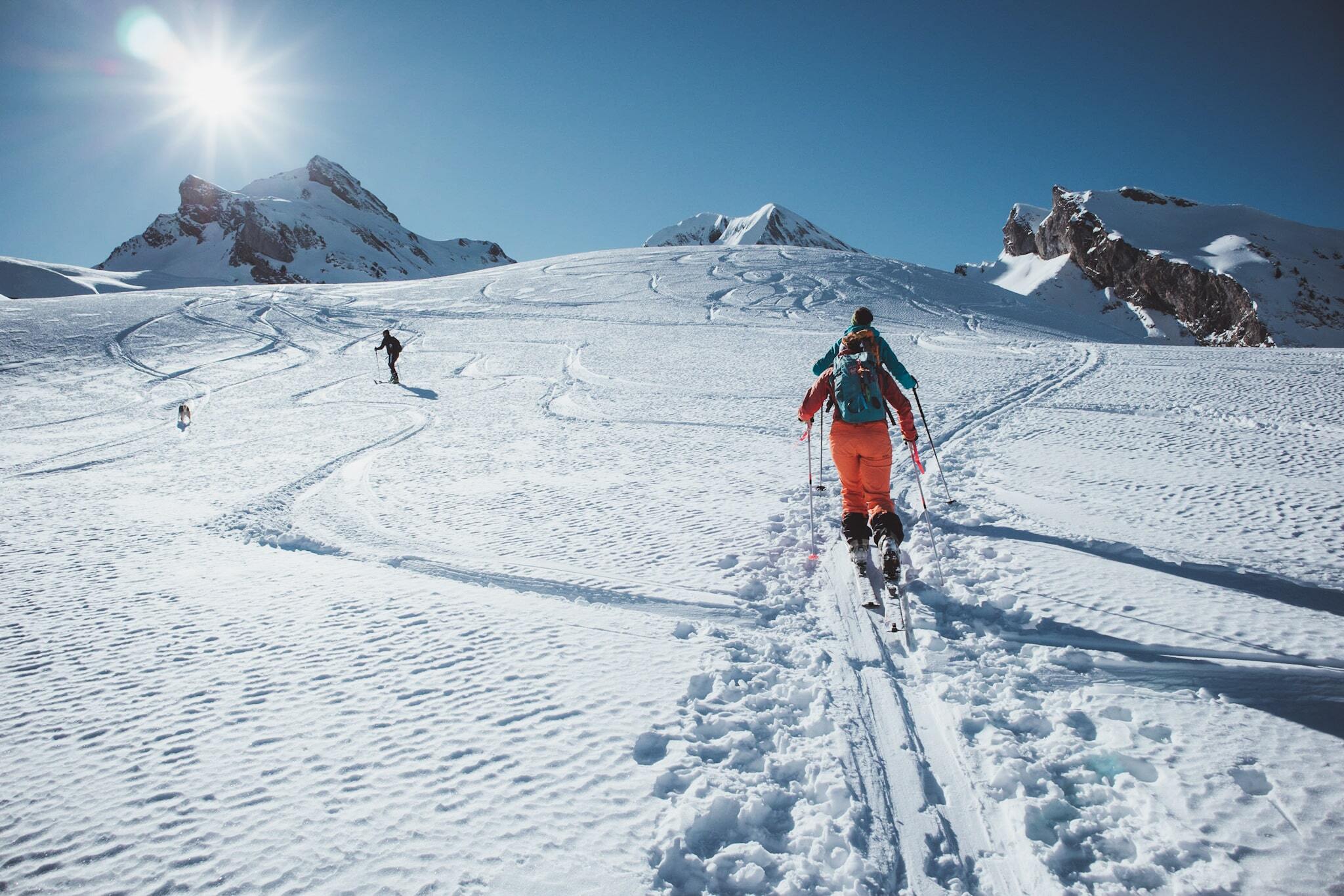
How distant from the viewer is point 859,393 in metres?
4.43

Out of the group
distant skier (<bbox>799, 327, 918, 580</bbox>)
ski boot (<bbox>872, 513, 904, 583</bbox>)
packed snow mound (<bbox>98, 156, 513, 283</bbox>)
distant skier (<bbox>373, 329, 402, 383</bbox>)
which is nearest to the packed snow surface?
ski boot (<bbox>872, 513, 904, 583</bbox>)

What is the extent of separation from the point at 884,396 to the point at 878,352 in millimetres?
398

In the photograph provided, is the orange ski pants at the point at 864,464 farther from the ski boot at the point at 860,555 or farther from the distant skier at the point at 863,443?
the ski boot at the point at 860,555

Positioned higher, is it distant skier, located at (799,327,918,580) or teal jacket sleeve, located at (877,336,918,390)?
teal jacket sleeve, located at (877,336,918,390)

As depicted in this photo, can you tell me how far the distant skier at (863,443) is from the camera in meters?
4.22

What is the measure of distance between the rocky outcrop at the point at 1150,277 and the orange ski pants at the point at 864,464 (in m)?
88.9

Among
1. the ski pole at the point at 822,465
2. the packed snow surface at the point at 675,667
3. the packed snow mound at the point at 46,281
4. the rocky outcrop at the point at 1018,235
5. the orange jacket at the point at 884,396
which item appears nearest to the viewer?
the packed snow surface at the point at 675,667

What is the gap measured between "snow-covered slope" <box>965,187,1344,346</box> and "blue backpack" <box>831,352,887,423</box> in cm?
8898

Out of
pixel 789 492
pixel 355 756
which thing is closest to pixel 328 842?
pixel 355 756

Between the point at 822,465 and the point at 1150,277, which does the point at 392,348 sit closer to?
the point at 822,465

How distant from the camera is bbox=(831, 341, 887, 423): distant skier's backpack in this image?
4.41 meters

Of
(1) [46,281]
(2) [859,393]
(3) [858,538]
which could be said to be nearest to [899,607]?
(3) [858,538]

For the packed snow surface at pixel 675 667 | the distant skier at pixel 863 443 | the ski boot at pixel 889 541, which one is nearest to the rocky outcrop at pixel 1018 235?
the packed snow surface at pixel 675 667

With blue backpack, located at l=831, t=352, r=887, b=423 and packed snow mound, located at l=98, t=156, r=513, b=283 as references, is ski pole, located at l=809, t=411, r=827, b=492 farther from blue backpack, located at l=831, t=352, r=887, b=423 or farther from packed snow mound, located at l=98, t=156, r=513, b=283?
packed snow mound, located at l=98, t=156, r=513, b=283
